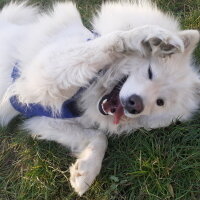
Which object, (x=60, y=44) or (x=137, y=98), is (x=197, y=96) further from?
(x=60, y=44)

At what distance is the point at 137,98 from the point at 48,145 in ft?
3.75

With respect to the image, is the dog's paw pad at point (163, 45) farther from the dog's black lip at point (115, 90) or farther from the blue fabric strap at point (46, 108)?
the blue fabric strap at point (46, 108)

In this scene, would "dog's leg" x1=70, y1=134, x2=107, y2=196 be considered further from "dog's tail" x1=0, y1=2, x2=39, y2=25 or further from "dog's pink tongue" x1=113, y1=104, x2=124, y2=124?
"dog's tail" x1=0, y1=2, x2=39, y2=25

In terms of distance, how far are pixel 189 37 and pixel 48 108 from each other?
4.33ft

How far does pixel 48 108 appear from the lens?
10.5 feet

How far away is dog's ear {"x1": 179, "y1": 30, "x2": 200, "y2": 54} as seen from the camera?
9.34ft

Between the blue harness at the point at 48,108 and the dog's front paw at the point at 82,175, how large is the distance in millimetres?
459

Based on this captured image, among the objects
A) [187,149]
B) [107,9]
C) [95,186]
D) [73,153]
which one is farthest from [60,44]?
[187,149]

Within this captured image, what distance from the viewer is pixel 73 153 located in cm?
342

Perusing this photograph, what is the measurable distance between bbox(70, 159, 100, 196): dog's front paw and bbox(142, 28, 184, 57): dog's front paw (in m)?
1.04

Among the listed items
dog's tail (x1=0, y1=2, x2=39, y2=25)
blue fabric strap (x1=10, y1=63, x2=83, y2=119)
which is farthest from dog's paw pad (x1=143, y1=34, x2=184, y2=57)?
dog's tail (x1=0, y1=2, x2=39, y2=25)

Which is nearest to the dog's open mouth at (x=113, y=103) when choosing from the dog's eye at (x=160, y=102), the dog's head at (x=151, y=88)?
the dog's head at (x=151, y=88)

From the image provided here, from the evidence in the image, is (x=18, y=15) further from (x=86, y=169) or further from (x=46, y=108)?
(x=86, y=169)

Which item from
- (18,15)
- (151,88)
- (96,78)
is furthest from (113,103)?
(18,15)
